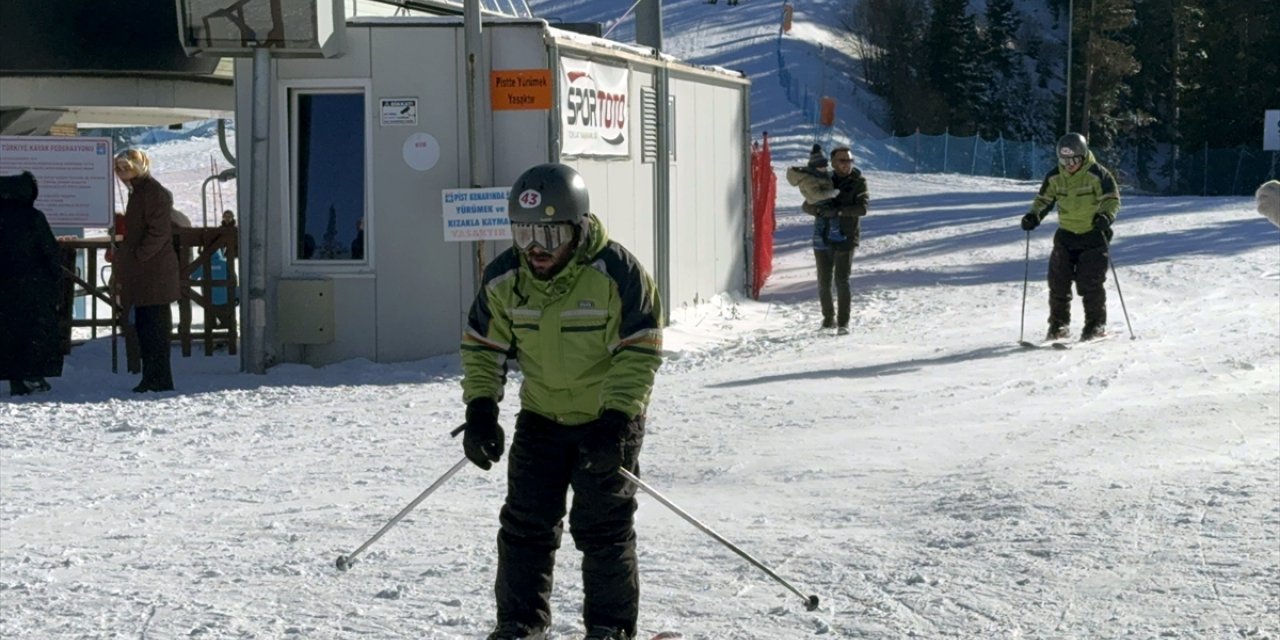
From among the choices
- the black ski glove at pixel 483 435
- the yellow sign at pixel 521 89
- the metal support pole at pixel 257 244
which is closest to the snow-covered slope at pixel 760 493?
the metal support pole at pixel 257 244

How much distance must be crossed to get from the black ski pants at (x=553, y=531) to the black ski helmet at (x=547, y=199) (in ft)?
A: 2.18

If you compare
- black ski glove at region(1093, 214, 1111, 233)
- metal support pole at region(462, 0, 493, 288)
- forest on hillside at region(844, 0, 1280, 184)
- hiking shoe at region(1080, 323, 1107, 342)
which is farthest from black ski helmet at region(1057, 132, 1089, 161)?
forest on hillside at region(844, 0, 1280, 184)

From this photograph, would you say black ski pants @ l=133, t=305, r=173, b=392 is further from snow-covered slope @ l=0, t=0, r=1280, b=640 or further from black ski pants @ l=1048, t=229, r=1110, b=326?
black ski pants @ l=1048, t=229, r=1110, b=326

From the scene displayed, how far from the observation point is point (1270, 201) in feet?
17.9

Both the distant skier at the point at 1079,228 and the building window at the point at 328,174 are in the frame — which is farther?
the distant skier at the point at 1079,228

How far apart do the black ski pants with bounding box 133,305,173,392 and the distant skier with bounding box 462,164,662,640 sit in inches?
293

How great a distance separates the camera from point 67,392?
12.6 meters

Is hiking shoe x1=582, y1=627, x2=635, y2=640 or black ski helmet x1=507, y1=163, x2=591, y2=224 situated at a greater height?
black ski helmet x1=507, y1=163, x2=591, y2=224

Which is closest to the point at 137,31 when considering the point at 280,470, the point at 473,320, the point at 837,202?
the point at 837,202

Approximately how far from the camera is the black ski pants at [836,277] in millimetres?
15398

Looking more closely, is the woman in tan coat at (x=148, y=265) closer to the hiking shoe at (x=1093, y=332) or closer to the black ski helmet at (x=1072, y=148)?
the black ski helmet at (x=1072, y=148)

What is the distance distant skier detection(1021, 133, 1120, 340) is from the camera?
13.9m

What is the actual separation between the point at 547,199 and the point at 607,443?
76cm

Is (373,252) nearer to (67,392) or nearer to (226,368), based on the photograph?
(226,368)
